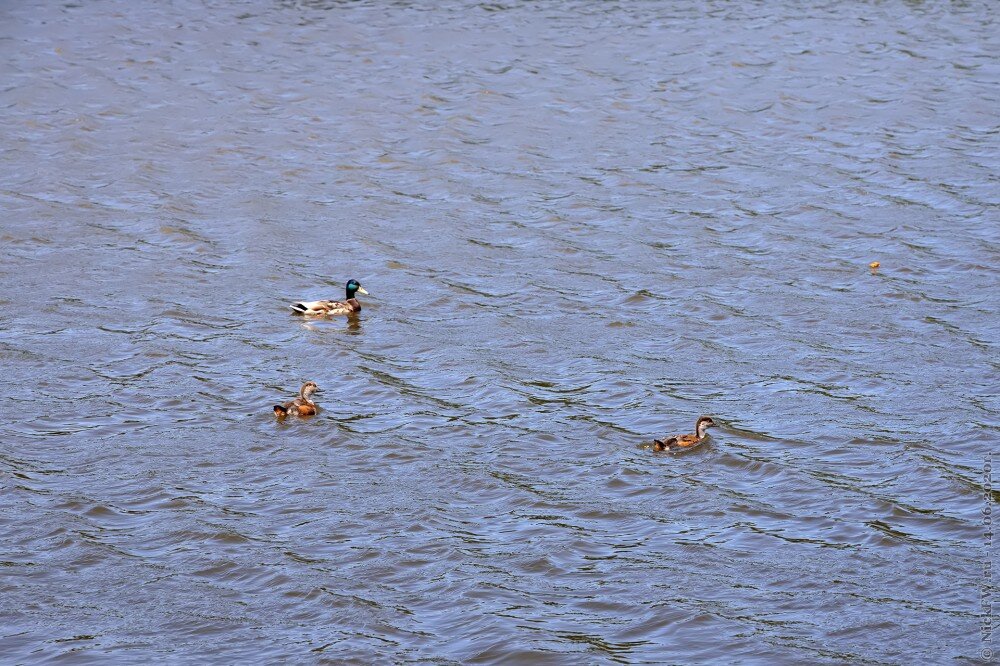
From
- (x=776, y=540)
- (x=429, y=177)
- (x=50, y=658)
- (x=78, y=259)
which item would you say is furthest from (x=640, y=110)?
(x=50, y=658)

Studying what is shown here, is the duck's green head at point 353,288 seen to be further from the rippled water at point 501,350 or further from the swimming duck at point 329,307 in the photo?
the rippled water at point 501,350

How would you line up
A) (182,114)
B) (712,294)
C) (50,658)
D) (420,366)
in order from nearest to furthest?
1. (50,658)
2. (420,366)
3. (712,294)
4. (182,114)

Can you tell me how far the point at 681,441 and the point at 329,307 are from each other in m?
4.60

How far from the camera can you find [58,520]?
1062 cm

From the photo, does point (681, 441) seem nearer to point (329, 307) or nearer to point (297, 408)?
point (297, 408)

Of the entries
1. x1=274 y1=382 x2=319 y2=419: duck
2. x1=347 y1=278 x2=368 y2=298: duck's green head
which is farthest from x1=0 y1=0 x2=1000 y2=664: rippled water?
x1=347 y1=278 x2=368 y2=298: duck's green head

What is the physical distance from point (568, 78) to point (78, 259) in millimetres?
10432

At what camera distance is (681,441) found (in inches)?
460

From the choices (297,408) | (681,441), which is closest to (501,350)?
(297,408)

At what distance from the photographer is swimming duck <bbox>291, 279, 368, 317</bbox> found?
585 inches

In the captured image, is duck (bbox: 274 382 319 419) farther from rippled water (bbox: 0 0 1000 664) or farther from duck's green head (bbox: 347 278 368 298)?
duck's green head (bbox: 347 278 368 298)

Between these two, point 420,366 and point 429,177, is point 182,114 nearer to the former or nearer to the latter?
point 429,177

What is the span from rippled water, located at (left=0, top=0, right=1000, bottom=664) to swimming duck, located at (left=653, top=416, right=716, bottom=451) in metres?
0.18

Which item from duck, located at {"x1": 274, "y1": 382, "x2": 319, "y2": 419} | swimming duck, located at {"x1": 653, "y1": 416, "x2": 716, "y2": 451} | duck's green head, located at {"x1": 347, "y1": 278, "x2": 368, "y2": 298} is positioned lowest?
duck's green head, located at {"x1": 347, "y1": 278, "x2": 368, "y2": 298}
